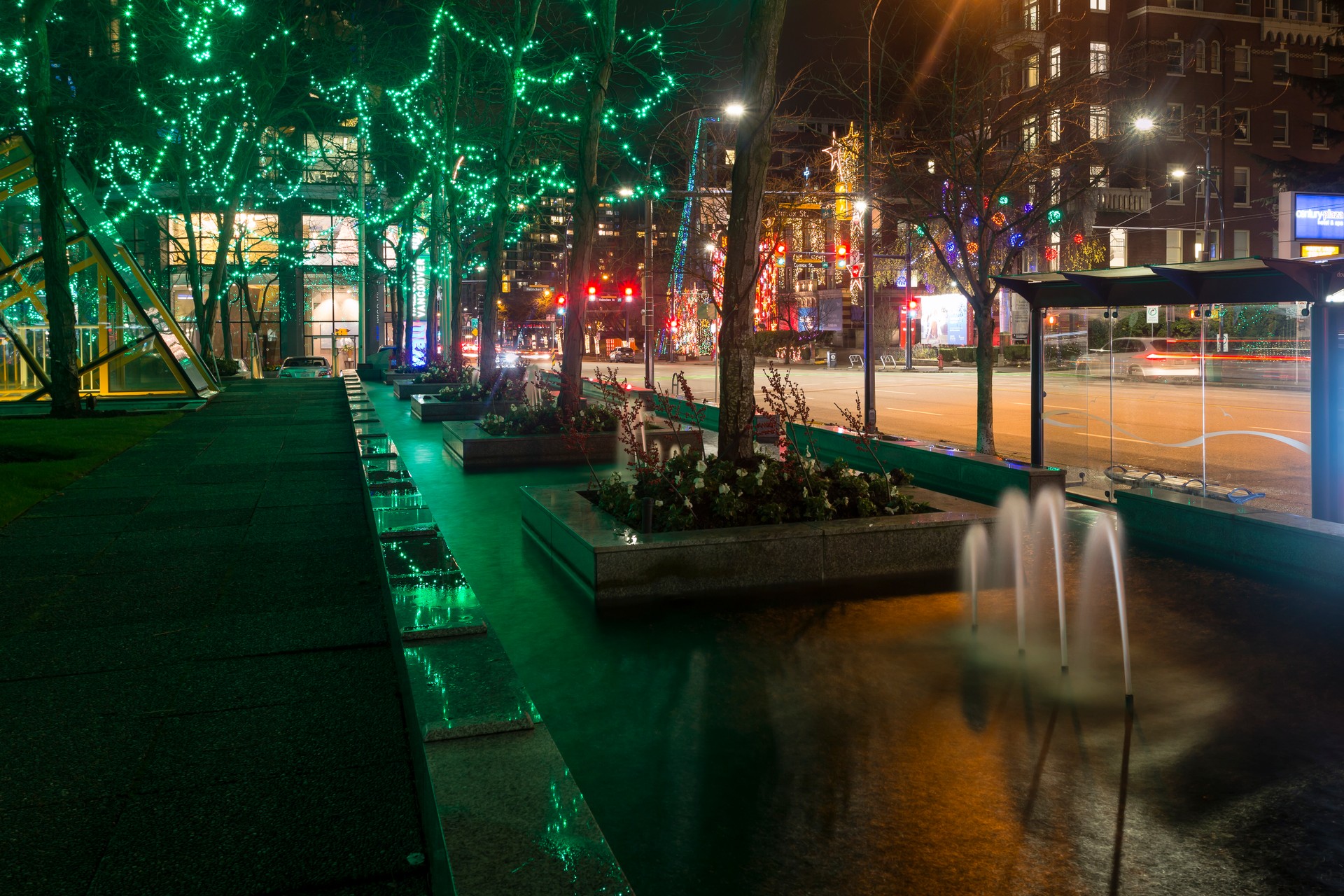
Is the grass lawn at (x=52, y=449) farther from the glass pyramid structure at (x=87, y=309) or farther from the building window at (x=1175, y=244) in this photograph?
the building window at (x=1175, y=244)

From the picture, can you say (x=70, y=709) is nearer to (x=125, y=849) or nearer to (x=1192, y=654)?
(x=125, y=849)

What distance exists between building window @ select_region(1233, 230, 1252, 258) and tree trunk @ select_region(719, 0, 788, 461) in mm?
66541

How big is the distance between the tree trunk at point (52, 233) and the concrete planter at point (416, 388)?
8.93m

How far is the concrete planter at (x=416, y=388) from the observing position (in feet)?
101

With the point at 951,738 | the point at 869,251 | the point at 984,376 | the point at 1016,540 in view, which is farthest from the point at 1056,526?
the point at 869,251

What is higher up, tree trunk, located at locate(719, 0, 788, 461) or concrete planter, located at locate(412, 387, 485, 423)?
tree trunk, located at locate(719, 0, 788, 461)

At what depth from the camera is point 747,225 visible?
1067cm

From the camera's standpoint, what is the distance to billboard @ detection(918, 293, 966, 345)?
64.5 meters

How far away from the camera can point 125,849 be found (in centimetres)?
427

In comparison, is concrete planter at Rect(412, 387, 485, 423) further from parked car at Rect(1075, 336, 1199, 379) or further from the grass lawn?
parked car at Rect(1075, 336, 1199, 379)

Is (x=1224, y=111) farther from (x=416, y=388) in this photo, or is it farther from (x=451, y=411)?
(x=451, y=411)

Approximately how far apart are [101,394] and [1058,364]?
24.4 metres

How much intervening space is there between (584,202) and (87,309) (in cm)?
1835

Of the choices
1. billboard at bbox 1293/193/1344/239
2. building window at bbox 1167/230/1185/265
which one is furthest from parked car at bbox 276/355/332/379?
building window at bbox 1167/230/1185/265
